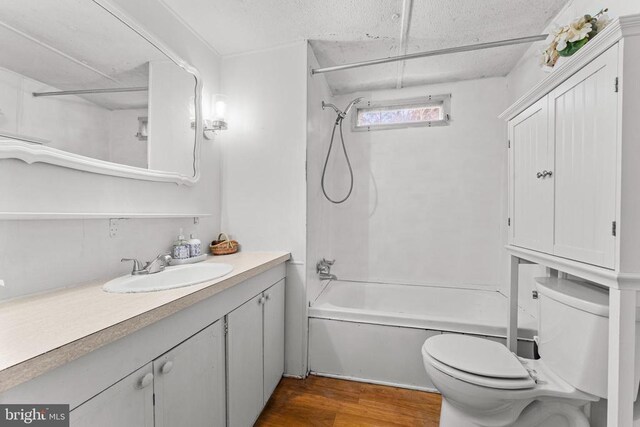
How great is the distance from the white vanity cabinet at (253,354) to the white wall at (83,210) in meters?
0.63

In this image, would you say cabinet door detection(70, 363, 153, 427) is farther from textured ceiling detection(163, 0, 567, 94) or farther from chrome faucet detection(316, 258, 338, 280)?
textured ceiling detection(163, 0, 567, 94)

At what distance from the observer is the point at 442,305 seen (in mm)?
2375

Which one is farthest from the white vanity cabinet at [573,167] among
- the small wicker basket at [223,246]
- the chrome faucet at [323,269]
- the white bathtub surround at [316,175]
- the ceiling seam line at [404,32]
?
the small wicker basket at [223,246]

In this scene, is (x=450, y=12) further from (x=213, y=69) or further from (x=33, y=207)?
(x=33, y=207)

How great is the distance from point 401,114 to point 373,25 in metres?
1.02

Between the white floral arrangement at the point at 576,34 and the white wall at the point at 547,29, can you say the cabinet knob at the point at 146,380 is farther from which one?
the white wall at the point at 547,29

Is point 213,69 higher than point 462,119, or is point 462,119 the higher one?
point 213,69

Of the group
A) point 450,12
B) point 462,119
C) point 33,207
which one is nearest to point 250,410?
point 33,207

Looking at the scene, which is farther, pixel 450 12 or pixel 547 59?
pixel 450 12

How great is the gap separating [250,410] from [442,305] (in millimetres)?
1744

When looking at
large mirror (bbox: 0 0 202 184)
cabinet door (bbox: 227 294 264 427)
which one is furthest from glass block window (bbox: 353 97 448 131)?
cabinet door (bbox: 227 294 264 427)

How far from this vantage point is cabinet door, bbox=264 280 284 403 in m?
1.61

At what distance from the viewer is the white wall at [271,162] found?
1.92m

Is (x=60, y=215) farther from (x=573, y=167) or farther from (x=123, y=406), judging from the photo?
(x=573, y=167)
